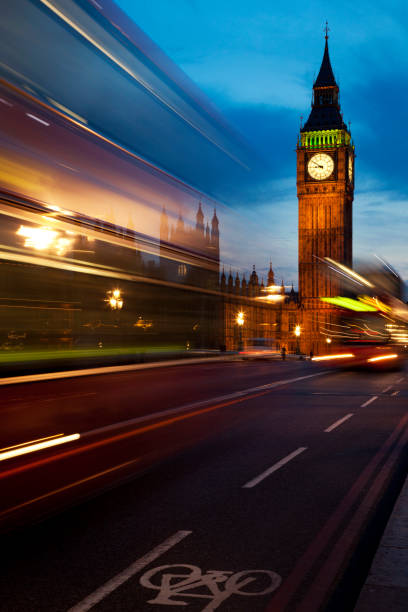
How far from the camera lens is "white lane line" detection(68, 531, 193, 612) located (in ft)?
14.4

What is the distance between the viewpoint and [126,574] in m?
4.95

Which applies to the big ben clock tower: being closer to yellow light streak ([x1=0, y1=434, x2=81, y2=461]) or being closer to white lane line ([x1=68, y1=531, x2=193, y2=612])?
yellow light streak ([x1=0, y1=434, x2=81, y2=461])

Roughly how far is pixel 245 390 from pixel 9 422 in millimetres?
9638

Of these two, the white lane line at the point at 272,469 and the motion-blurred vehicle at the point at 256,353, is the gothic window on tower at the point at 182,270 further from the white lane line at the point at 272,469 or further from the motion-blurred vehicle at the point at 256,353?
the motion-blurred vehicle at the point at 256,353

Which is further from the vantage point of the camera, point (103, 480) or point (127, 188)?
point (127, 188)

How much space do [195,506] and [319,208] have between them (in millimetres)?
111770

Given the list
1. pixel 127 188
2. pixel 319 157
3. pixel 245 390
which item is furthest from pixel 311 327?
pixel 127 188

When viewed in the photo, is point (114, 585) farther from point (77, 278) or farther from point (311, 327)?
point (311, 327)

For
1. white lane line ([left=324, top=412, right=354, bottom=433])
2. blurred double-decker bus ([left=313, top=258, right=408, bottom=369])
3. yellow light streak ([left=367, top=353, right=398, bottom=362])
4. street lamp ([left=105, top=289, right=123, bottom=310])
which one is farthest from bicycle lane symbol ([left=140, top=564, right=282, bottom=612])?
yellow light streak ([left=367, top=353, right=398, bottom=362])

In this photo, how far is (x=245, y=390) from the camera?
2072 cm

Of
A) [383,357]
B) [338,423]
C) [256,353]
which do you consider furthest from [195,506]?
[256,353]

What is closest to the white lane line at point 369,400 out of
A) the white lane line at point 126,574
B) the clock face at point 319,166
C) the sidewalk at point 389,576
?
the sidewalk at point 389,576

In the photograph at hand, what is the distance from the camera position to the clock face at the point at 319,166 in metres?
114

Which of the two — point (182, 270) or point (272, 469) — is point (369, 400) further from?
point (272, 469)
